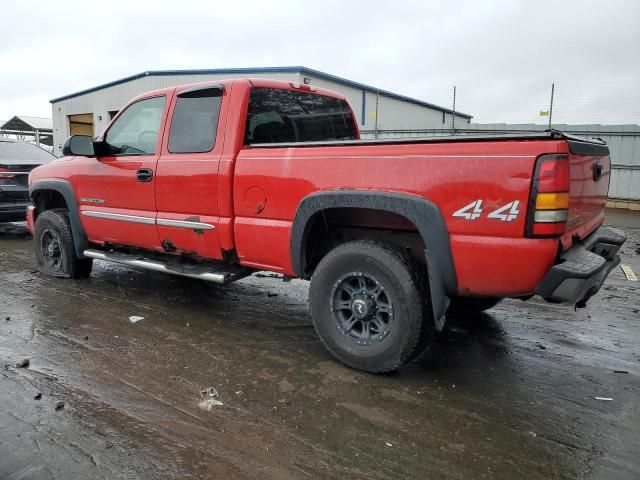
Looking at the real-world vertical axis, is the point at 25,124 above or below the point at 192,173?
above

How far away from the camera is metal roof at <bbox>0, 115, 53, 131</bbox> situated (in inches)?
1328

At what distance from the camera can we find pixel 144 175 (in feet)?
14.4

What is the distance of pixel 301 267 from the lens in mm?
3607

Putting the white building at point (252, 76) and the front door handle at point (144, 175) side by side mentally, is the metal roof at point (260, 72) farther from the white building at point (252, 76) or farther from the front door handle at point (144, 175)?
the front door handle at point (144, 175)

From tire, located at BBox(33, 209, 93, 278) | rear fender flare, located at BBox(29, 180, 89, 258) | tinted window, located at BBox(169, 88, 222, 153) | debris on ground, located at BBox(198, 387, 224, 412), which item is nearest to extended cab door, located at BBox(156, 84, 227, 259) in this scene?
tinted window, located at BBox(169, 88, 222, 153)

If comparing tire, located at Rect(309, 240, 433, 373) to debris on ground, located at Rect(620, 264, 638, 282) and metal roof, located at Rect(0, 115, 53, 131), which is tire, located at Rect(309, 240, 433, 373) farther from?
metal roof, located at Rect(0, 115, 53, 131)

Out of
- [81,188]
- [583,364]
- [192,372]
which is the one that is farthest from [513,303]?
[81,188]

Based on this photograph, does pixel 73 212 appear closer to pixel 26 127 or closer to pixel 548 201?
pixel 548 201

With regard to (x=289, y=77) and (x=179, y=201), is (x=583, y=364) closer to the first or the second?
(x=179, y=201)

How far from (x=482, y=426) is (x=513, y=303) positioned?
2559 millimetres

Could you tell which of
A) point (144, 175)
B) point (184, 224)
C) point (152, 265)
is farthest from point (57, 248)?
point (184, 224)

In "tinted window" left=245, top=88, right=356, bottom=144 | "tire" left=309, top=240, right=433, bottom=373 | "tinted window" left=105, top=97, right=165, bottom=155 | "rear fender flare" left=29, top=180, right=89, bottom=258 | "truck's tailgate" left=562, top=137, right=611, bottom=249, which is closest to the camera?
"truck's tailgate" left=562, top=137, right=611, bottom=249

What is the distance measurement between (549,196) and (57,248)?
17.1ft

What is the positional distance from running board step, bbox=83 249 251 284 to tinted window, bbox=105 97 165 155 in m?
1.00
